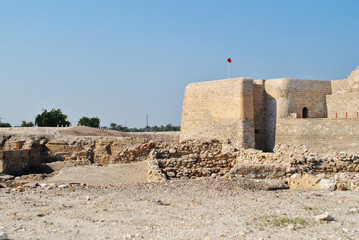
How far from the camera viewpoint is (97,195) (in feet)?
26.8

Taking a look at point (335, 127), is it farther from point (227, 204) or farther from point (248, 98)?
point (227, 204)

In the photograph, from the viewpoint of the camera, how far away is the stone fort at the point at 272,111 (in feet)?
60.2

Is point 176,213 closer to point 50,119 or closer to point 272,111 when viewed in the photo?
point 272,111

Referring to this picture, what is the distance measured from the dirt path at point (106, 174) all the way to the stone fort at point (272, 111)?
4.98m

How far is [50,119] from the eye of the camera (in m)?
48.1

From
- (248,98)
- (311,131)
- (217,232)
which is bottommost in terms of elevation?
(217,232)

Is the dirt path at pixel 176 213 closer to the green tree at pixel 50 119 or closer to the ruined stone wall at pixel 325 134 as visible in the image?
the ruined stone wall at pixel 325 134

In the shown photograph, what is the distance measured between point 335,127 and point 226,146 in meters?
5.71

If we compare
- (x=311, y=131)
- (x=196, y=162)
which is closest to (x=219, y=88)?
(x=311, y=131)

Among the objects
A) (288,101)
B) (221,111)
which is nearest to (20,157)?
(221,111)

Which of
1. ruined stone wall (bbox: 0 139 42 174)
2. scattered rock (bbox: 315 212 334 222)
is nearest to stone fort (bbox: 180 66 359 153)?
ruined stone wall (bbox: 0 139 42 174)

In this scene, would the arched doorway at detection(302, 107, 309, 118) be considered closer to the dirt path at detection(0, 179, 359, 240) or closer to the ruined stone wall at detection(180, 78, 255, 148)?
the ruined stone wall at detection(180, 78, 255, 148)

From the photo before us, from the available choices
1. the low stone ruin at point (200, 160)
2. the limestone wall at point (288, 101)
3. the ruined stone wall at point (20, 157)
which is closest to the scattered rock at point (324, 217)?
the low stone ruin at point (200, 160)

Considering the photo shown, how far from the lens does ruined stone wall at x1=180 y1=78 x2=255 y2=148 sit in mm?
18984
